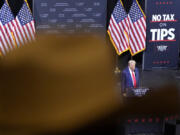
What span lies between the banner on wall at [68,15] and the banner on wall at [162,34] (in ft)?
6.34

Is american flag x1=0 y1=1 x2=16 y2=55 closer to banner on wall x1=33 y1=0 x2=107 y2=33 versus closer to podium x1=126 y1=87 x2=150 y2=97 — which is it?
banner on wall x1=33 y1=0 x2=107 y2=33

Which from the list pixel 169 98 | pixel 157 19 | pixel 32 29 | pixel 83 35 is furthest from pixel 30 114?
pixel 157 19

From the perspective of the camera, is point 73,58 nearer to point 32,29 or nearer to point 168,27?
point 32,29

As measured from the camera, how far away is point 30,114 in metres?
4.31

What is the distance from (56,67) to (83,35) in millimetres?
1734

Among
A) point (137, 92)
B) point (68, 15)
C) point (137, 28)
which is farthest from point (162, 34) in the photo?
point (137, 92)

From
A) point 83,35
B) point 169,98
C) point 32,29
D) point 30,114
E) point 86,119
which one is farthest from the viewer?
point 83,35

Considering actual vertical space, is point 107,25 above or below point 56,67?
above

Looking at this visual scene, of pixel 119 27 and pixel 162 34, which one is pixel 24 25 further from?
pixel 162 34

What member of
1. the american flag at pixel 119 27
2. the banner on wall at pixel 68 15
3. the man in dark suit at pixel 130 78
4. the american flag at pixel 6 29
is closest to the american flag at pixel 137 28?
the american flag at pixel 119 27

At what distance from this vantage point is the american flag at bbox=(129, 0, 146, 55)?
28.9 feet

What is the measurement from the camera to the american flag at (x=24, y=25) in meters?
8.44

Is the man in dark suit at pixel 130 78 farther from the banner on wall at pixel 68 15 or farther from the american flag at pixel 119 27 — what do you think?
the banner on wall at pixel 68 15

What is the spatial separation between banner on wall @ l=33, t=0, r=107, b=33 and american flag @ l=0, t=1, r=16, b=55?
3.33 ft
